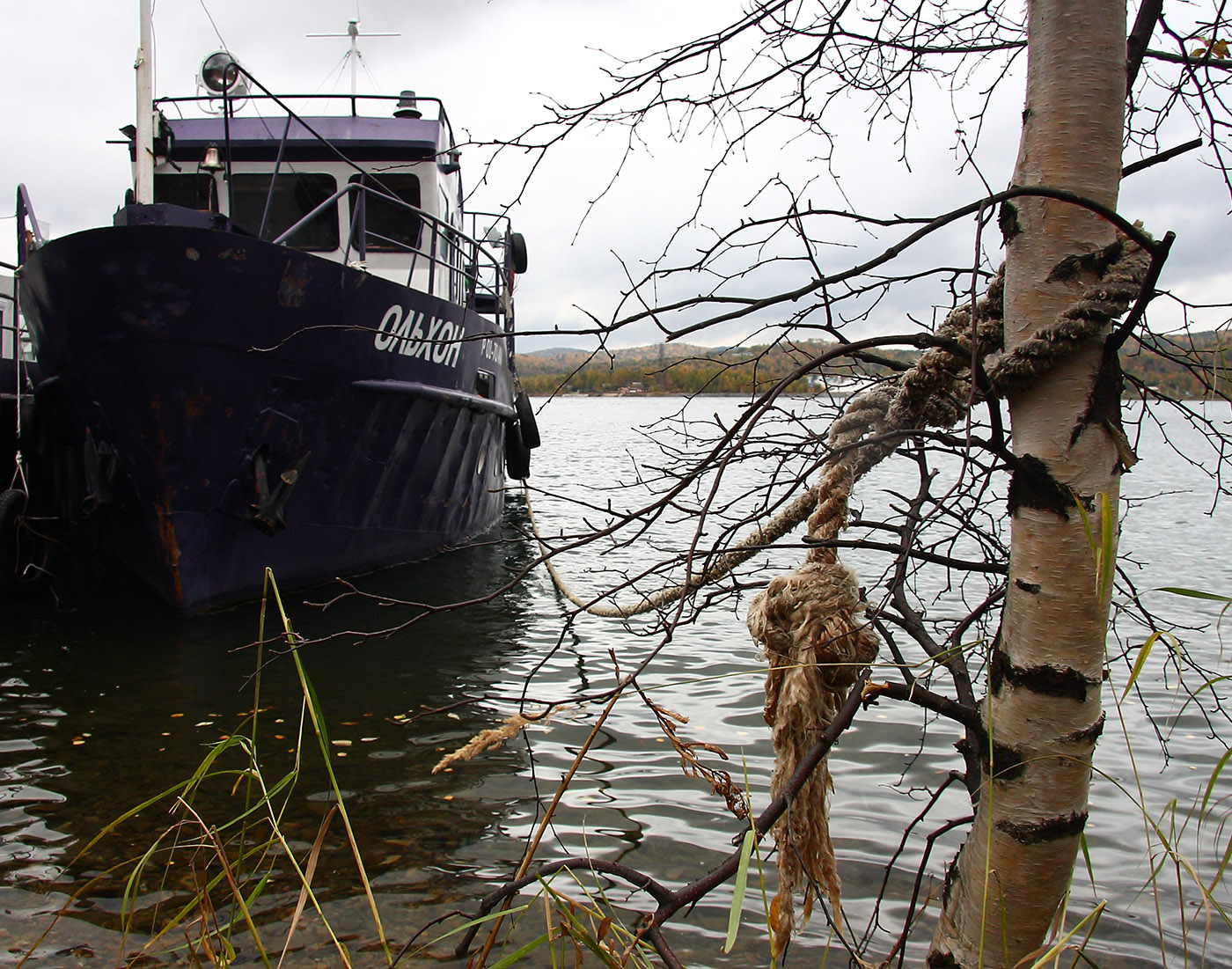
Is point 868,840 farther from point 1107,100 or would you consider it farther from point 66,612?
point 66,612

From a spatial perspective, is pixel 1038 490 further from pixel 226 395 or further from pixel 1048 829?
pixel 226 395

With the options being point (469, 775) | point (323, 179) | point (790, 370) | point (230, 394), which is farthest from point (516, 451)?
point (790, 370)

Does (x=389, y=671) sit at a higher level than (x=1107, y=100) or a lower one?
lower

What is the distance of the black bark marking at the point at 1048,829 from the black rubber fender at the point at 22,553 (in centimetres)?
702

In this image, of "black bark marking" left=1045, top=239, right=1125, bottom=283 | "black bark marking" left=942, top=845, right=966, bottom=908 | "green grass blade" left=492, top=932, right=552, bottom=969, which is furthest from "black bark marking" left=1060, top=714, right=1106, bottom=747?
"green grass blade" left=492, top=932, right=552, bottom=969

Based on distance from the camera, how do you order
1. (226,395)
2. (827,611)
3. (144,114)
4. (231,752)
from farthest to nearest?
(144,114) < (226,395) < (231,752) < (827,611)

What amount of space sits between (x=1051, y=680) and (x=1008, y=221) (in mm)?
761

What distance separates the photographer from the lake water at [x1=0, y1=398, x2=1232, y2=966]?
2.69 metres

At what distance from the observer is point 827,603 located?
173cm

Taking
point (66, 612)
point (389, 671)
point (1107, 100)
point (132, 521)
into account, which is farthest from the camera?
point (66, 612)

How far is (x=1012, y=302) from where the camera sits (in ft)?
4.99

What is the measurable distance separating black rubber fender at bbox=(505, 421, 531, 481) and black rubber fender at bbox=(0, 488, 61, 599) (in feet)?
14.8

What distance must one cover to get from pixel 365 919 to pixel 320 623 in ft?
13.8

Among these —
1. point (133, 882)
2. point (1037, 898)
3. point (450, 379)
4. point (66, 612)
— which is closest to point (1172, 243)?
point (1037, 898)
